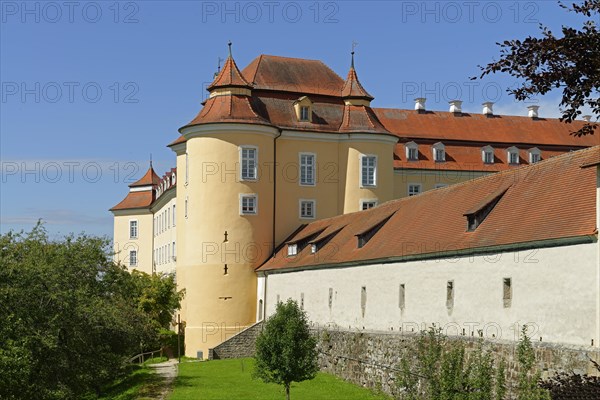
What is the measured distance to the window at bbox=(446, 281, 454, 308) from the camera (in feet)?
86.6

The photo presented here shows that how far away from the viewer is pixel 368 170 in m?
50.4

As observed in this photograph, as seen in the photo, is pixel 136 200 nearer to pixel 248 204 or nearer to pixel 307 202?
pixel 307 202

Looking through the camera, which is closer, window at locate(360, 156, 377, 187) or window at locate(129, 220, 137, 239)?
window at locate(360, 156, 377, 187)

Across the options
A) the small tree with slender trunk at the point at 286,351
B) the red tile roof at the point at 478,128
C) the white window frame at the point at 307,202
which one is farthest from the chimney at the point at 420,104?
the small tree with slender trunk at the point at 286,351

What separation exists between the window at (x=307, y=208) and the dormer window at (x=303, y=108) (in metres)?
4.26

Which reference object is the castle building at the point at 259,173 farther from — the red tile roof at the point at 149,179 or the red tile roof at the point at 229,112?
the red tile roof at the point at 149,179

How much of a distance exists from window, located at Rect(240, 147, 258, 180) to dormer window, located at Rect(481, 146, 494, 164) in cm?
1961

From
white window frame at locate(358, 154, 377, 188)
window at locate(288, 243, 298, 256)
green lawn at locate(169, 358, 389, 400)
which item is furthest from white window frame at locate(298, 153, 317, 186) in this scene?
green lawn at locate(169, 358, 389, 400)

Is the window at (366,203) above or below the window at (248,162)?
below

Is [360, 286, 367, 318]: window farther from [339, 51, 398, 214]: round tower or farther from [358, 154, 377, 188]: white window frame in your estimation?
[358, 154, 377, 188]: white window frame

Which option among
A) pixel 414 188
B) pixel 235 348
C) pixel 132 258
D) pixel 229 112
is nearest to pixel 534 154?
pixel 414 188

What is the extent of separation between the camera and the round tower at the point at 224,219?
46438 millimetres

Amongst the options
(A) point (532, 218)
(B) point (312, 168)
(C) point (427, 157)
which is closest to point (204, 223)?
(B) point (312, 168)

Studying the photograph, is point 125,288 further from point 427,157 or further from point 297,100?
point 427,157
